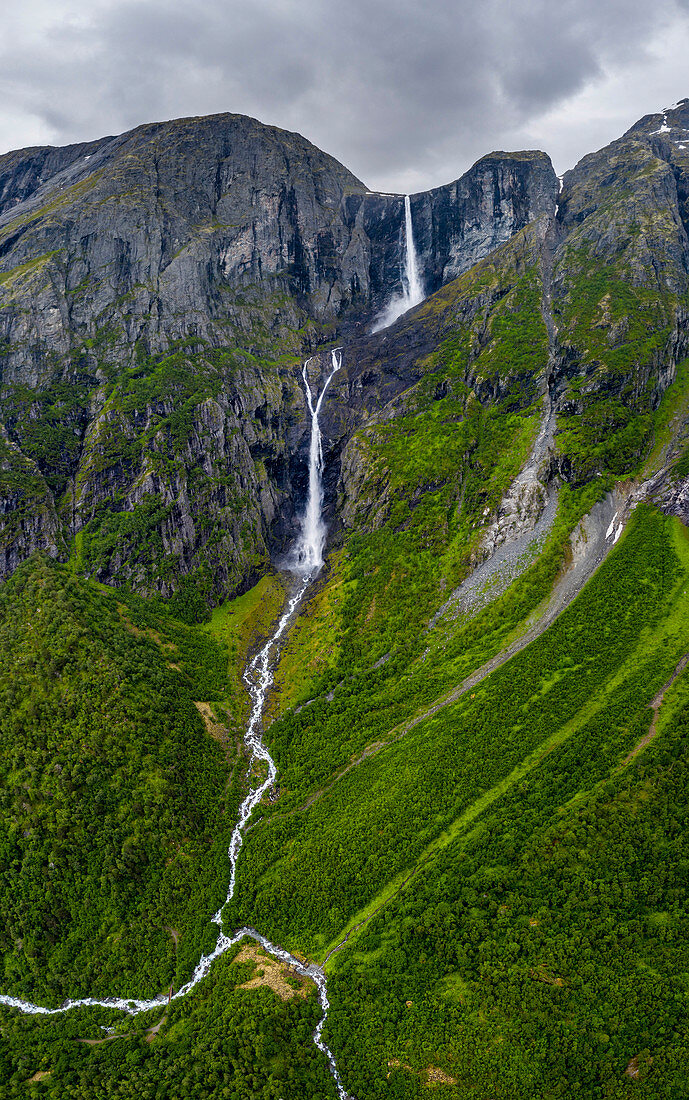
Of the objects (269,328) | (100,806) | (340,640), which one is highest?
(269,328)

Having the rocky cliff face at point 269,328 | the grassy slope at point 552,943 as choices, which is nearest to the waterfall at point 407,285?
the rocky cliff face at point 269,328

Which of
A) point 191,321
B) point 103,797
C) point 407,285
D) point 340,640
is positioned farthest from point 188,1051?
point 407,285

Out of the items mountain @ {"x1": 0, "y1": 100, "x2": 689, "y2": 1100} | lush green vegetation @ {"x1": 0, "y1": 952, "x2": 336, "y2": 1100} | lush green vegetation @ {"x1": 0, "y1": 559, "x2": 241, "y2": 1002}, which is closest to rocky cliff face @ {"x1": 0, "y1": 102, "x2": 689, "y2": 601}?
mountain @ {"x1": 0, "y1": 100, "x2": 689, "y2": 1100}

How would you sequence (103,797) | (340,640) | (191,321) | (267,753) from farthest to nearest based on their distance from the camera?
(191,321), (340,640), (267,753), (103,797)

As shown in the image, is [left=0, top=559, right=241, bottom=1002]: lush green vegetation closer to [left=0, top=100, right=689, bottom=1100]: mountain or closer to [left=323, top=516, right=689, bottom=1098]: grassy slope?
[left=0, top=100, right=689, bottom=1100]: mountain

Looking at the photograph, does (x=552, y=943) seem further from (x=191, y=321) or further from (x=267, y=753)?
(x=191, y=321)

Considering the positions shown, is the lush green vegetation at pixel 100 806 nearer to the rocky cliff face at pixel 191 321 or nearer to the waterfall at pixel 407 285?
the rocky cliff face at pixel 191 321
